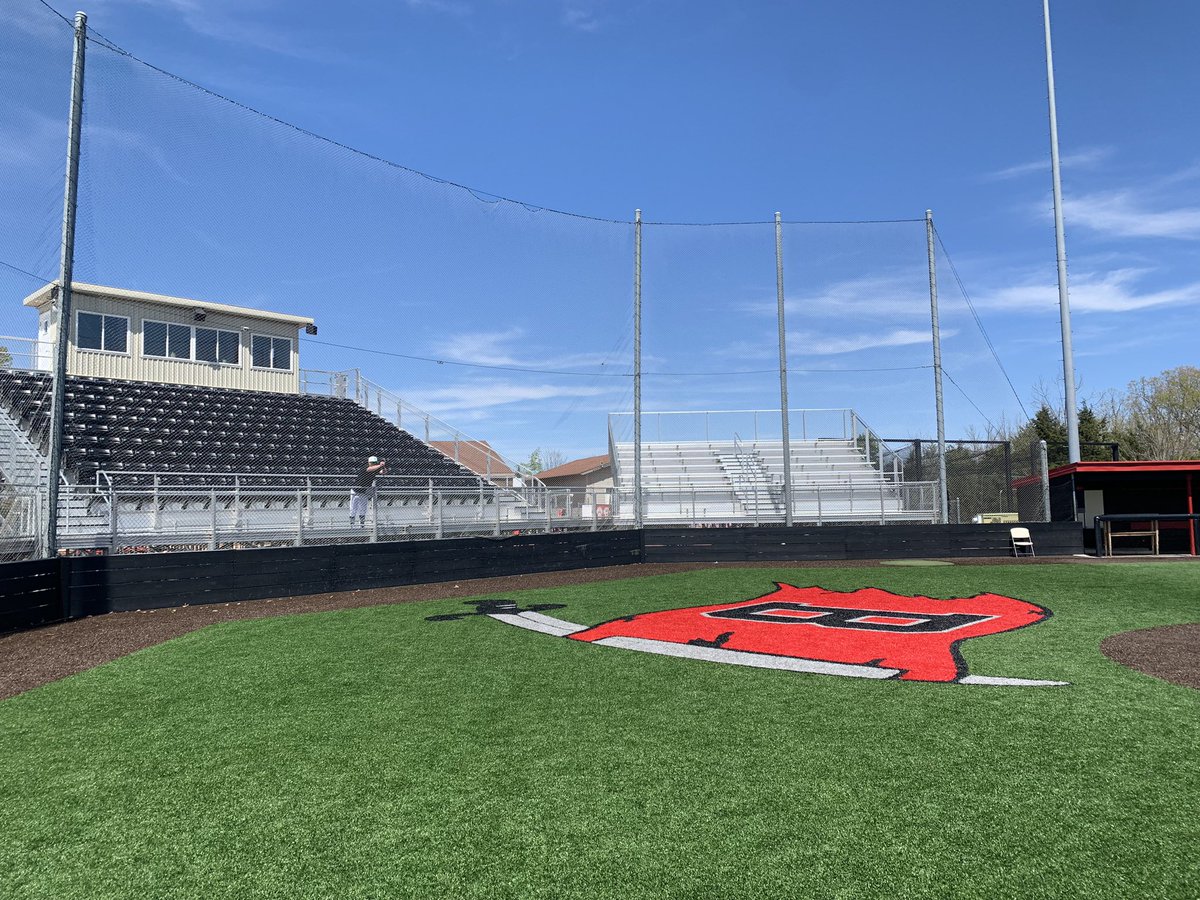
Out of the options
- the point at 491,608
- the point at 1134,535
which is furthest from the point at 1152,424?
the point at 491,608

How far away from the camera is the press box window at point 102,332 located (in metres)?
22.5

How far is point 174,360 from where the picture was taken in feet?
79.7

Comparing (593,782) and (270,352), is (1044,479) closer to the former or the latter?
(593,782)

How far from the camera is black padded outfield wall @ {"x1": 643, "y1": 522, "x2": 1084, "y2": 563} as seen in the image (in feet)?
54.3

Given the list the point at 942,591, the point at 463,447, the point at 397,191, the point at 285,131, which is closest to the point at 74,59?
the point at 285,131

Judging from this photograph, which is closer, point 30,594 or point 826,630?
point 826,630

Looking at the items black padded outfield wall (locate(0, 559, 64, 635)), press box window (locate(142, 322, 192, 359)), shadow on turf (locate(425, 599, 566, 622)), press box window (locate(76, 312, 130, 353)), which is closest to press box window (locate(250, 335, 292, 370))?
press box window (locate(142, 322, 192, 359))

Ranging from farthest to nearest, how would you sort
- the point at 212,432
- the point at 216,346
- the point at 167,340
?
the point at 216,346, the point at 167,340, the point at 212,432

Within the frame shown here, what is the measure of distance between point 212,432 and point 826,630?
61.0 feet

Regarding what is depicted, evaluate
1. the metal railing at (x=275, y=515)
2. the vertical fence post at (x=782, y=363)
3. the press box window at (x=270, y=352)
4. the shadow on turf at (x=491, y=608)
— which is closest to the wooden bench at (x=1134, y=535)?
the vertical fence post at (x=782, y=363)

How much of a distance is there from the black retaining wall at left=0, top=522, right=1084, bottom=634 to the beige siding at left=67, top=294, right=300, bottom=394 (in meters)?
15.3

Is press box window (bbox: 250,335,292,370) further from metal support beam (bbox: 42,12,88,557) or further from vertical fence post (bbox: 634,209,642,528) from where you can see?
metal support beam (bbox: 42,12,88,557)

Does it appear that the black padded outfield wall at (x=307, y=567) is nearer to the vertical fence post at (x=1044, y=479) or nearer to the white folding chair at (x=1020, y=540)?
the white folding chair at (x=1020, y=540)

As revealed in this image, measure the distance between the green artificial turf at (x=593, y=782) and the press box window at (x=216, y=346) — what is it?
21.4 metres
